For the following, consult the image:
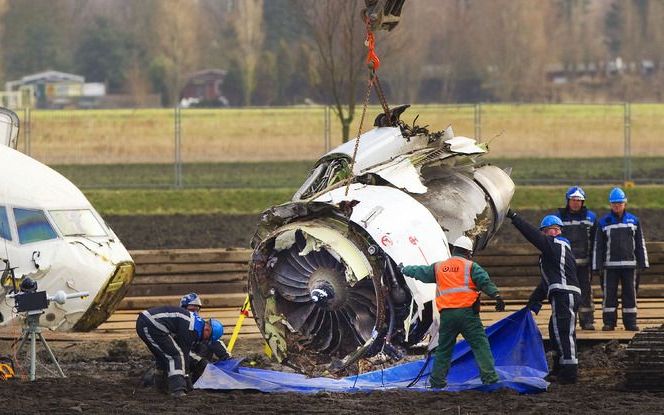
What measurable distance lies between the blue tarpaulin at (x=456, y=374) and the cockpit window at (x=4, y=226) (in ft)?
10.7

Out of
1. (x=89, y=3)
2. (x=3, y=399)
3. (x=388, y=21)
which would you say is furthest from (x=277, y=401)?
(x=89, y=3)

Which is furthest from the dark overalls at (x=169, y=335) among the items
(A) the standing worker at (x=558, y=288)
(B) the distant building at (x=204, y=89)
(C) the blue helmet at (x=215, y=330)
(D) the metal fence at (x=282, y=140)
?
(B) the distant building at (x=204, y=89)

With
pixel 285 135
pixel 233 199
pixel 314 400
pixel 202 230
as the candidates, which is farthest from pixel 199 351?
pixel 285 135

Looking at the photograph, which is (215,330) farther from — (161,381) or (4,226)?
(4,226)

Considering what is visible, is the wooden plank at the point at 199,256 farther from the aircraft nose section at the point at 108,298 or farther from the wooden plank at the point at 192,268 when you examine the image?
the aircraft nose section at the point at 108,298

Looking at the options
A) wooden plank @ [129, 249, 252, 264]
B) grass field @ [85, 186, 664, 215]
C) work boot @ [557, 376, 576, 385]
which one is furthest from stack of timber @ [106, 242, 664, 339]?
grass field @ [85, 186, 664, 215]

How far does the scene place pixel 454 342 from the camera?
15.2 meters

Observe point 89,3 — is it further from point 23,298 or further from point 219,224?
point 23,298

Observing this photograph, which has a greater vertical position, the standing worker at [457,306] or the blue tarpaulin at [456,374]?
the standing worker at [457,306]

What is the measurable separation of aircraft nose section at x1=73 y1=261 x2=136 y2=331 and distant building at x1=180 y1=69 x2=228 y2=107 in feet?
191

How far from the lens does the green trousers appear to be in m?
15.0

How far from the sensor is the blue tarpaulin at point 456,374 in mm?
15195

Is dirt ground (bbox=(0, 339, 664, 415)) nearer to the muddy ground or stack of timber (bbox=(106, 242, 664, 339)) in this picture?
the muddy ground

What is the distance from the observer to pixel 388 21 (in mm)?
17891
